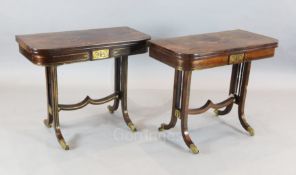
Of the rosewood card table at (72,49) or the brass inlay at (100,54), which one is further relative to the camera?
the brass inlay at (100,54)

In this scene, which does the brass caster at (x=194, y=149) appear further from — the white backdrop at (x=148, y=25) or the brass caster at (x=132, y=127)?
the white backdrop at (x=148, y=25)

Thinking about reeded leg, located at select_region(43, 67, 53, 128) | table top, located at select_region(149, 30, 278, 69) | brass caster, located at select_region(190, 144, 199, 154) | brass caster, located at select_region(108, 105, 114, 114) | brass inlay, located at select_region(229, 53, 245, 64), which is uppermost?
table top, located at select_region(149, 30, 278, 69)

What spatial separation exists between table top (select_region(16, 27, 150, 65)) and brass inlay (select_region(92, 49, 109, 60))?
3cm

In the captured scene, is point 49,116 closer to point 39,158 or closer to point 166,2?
point 39,158

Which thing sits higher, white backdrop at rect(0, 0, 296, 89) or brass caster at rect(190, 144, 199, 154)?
white backdrop at rect(0, 0, 296, 89)

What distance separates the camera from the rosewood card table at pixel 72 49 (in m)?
2.51

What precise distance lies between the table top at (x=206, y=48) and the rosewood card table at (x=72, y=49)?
0.74 ft

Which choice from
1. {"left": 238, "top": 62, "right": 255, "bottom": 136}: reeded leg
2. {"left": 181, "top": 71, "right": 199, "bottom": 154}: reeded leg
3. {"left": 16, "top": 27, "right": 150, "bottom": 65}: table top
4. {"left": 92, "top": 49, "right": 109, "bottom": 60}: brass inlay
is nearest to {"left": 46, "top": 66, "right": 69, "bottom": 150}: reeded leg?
{"left": 16, "top": 27, "right": 150, "bottom": 65}: table top

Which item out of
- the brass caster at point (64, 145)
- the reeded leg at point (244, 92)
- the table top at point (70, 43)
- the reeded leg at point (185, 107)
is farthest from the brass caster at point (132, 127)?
the reeded leg at point (244, 92)

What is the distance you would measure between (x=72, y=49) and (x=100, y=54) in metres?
0.22

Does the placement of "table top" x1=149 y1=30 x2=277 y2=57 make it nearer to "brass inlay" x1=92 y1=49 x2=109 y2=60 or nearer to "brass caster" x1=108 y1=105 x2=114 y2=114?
"brass inlay" x1=92 y1=49 x2=109 y2=60

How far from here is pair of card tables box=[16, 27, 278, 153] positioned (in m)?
2.54

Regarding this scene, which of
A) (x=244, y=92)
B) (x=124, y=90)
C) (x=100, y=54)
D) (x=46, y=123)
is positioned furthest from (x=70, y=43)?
(x=244, y=92)

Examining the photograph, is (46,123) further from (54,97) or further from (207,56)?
(207,56)
